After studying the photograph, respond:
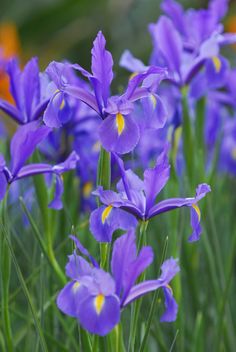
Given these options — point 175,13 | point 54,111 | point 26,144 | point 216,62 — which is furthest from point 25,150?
point 175,13

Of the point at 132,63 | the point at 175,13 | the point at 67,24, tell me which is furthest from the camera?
the point at 67,24

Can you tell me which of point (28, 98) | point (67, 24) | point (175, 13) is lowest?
point (28, 98)

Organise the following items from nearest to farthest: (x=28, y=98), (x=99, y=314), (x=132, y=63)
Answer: (x=99, y=314) < (x=28, y=98) < (x=132, y=63)

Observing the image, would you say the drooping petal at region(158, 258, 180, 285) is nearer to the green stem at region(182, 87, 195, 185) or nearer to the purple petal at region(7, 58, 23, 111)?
the purple petal at region(7, 58, 23, 111)

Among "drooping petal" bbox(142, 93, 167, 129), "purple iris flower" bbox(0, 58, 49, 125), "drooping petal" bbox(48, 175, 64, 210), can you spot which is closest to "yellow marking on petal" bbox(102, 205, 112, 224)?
"drooping petal" bbox(142, 93, 167, 129)

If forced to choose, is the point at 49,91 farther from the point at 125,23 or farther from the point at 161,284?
the point at 125,23

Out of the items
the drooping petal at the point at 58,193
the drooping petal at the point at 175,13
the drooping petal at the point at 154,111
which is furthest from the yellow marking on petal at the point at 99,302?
Answer: the drooping petal at the point at 175,13

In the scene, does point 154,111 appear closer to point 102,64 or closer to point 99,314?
point 102,64
